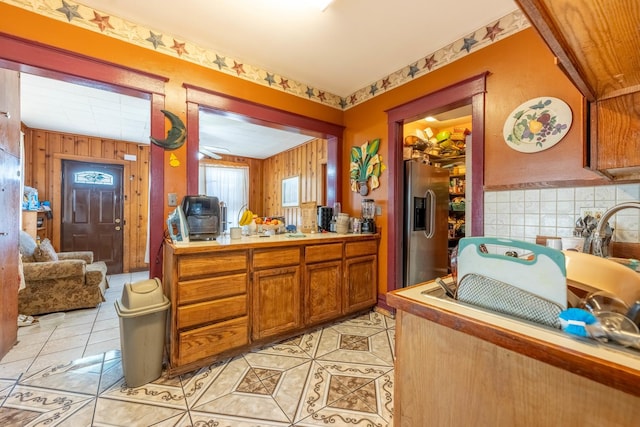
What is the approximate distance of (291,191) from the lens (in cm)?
567

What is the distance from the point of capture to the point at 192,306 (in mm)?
1763

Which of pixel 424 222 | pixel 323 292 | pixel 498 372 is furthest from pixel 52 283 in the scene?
pixel 424 222

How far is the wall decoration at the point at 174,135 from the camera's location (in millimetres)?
2189

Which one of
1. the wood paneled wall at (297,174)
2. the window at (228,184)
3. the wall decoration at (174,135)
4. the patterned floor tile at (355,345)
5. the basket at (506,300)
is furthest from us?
the window at (228,184)

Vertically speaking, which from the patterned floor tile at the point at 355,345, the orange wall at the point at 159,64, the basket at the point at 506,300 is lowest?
the patterned floor tile at the point at 355,345

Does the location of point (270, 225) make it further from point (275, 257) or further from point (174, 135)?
point (174, 135)

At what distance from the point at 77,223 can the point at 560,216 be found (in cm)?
663

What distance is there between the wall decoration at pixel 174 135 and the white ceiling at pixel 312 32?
714 millimetres

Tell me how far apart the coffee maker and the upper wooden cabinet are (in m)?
2.12

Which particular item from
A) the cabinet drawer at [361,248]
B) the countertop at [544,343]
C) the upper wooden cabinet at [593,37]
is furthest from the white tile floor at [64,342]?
the upper wooden cabinet at [593,37]

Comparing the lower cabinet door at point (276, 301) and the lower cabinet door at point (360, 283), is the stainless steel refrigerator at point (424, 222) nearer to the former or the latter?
the lower cabinet door at point (360, 283)

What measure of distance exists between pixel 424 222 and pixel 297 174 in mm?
3043

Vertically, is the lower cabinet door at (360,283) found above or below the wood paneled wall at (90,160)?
below

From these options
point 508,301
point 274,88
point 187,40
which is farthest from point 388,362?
point 187,40
